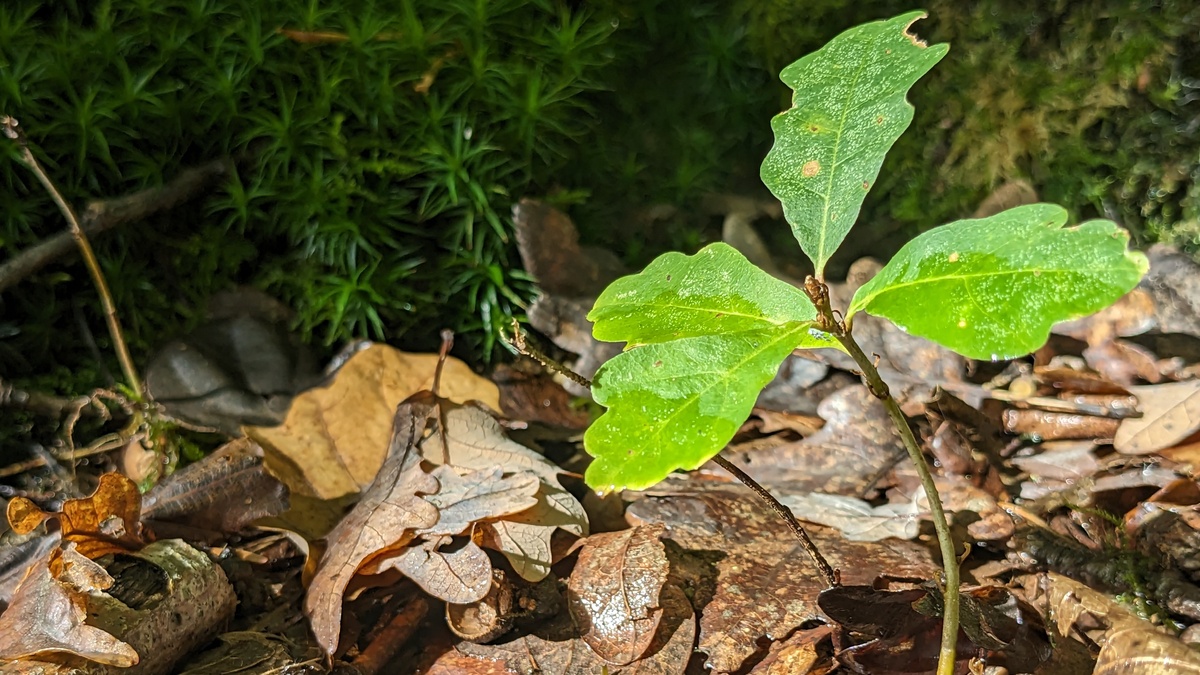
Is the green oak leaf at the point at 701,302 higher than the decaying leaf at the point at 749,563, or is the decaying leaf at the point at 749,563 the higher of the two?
the green oak leaf at the point at 701,302

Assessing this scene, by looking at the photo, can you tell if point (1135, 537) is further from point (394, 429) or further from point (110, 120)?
point (110, 120)

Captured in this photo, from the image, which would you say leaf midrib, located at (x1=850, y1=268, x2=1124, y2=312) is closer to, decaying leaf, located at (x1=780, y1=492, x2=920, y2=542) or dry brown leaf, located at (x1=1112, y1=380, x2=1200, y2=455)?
decaying leaf, located at (x1=780, y1=492, x2=920, y2=542)

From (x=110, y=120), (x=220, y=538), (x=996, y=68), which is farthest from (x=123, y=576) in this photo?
(x=996, y=68)

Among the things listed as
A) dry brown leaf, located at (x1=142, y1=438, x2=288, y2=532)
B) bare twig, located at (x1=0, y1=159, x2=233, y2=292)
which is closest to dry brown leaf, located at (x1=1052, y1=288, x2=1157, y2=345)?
dry brown leaf, located at (x1=142, y1=438, x2=288, y2=532)

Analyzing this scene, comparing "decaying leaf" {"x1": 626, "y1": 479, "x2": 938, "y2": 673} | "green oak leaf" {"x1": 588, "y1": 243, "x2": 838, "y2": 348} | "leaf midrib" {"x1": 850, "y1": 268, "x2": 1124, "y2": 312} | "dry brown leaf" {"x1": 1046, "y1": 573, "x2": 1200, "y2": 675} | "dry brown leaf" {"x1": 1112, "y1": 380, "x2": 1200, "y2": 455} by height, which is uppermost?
"leaf midrib" {"x1": 850, "y1": 268, "x2": 1124, "y2": 312}

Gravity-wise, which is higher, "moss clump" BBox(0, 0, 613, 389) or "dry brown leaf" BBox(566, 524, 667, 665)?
"moss clump" BBox(0, 0, 613, 389)

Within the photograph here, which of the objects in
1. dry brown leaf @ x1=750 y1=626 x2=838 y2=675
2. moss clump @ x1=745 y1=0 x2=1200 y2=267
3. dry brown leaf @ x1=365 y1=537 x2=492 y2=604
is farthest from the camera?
moss clump @ x1=745 y1=0 x2=1200 y2=267

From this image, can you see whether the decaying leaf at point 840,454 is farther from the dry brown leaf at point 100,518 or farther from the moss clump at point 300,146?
the dry brown leaf at point 100,518

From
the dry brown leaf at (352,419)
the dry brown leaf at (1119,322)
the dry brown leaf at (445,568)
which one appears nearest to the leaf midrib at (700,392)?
the dry brown leaf at (445,568)
